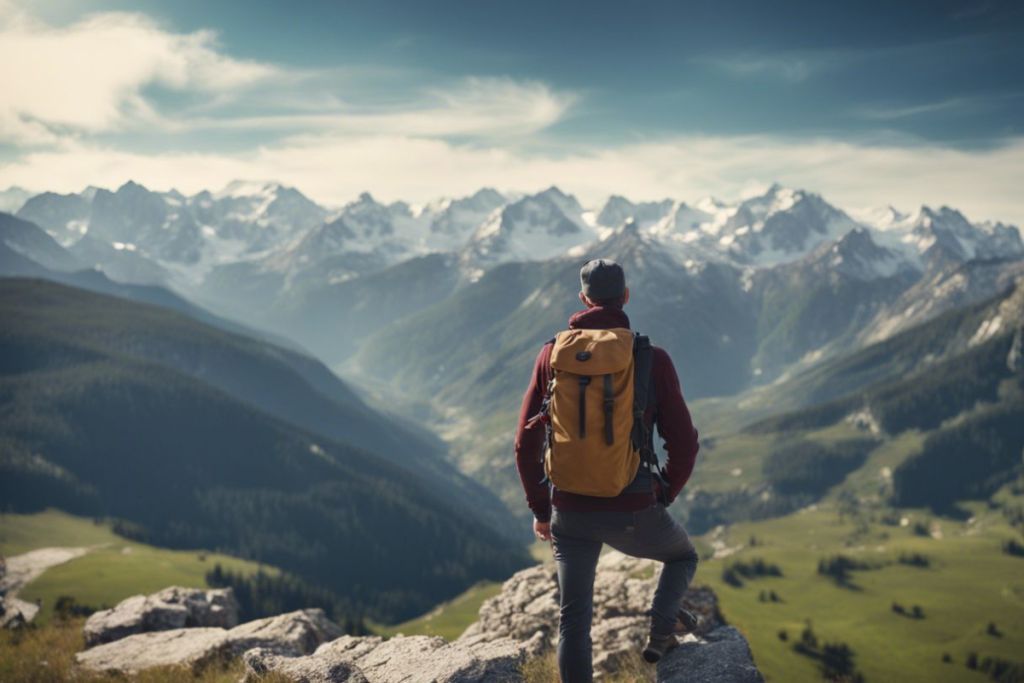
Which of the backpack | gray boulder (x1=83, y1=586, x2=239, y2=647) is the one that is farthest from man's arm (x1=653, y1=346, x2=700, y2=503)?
gray boulder (x1=83, y1=586, x2=239, y2=647)

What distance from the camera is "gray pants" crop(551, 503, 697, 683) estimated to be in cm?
1097

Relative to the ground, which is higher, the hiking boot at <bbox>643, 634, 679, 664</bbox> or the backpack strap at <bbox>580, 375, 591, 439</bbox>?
the backpack strap at <bbox>580, 375, 591, 439</bbox>

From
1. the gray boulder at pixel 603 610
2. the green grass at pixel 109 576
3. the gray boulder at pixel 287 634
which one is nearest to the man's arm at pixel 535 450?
the gray boulder at pixel 603 610

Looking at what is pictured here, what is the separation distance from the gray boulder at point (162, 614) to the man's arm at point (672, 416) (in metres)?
25.4

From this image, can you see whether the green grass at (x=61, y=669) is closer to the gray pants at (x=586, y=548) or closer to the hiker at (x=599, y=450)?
the gray pants at (x=586, y=548)

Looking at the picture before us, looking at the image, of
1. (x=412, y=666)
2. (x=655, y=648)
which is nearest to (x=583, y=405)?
(x=655, y=648)

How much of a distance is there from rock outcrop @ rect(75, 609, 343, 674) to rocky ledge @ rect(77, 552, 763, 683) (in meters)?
0.04

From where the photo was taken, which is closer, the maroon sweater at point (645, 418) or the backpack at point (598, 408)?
the backpack at point (598, 408)

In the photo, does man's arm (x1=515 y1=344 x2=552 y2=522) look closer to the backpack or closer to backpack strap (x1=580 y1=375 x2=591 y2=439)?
the backpack

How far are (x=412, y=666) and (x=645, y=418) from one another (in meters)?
8.76

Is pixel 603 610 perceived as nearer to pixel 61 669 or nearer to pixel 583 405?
pixel 61 669

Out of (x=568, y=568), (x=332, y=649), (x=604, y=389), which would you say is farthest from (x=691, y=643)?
(x=332, y=649)

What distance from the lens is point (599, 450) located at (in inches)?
408

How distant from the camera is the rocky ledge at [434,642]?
14273mm
